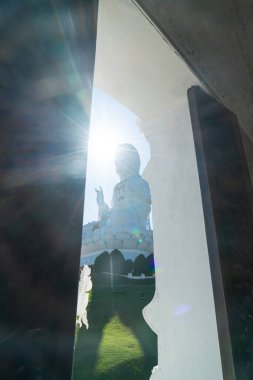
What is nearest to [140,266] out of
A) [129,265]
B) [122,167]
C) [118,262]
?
[129,265]

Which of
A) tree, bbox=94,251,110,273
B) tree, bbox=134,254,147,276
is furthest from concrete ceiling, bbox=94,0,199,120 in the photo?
tree, bbox=134,254,147,276

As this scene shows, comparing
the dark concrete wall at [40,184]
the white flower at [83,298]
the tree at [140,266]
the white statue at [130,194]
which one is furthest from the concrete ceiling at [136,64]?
the white statue at [130,194]

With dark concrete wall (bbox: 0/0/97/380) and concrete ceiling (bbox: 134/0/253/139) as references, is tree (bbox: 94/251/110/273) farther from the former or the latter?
A: dark concrete wall (bbox: 0/0/97/380)

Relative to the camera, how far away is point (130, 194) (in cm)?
1138

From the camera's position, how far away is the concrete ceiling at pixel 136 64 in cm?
84

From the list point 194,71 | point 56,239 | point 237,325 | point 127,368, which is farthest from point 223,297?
point 127,368

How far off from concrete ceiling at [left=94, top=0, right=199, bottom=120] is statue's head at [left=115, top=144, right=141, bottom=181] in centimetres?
991

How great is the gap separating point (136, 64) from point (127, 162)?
1022cm

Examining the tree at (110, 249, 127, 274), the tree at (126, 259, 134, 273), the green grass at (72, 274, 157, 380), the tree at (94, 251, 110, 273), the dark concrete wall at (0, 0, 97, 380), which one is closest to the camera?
the dark concrete wall at (0, 0, 97, 380)

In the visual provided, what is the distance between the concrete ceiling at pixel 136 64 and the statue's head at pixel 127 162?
32.5 ft

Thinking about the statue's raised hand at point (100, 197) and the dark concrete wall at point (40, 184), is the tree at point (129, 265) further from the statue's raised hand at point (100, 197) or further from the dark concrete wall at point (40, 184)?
the dark concrete wall at point (40, 184)

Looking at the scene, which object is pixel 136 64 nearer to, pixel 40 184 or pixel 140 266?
pixel 40 184

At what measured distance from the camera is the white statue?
36.6 ft

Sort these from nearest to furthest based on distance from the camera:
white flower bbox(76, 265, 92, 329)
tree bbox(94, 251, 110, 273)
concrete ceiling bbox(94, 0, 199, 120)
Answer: white flower bbox(76, 265, 92, 329)
concrete ceiling bbox(94, 0, 199, 120)
tree bbox(94, 251, 110, 273)
